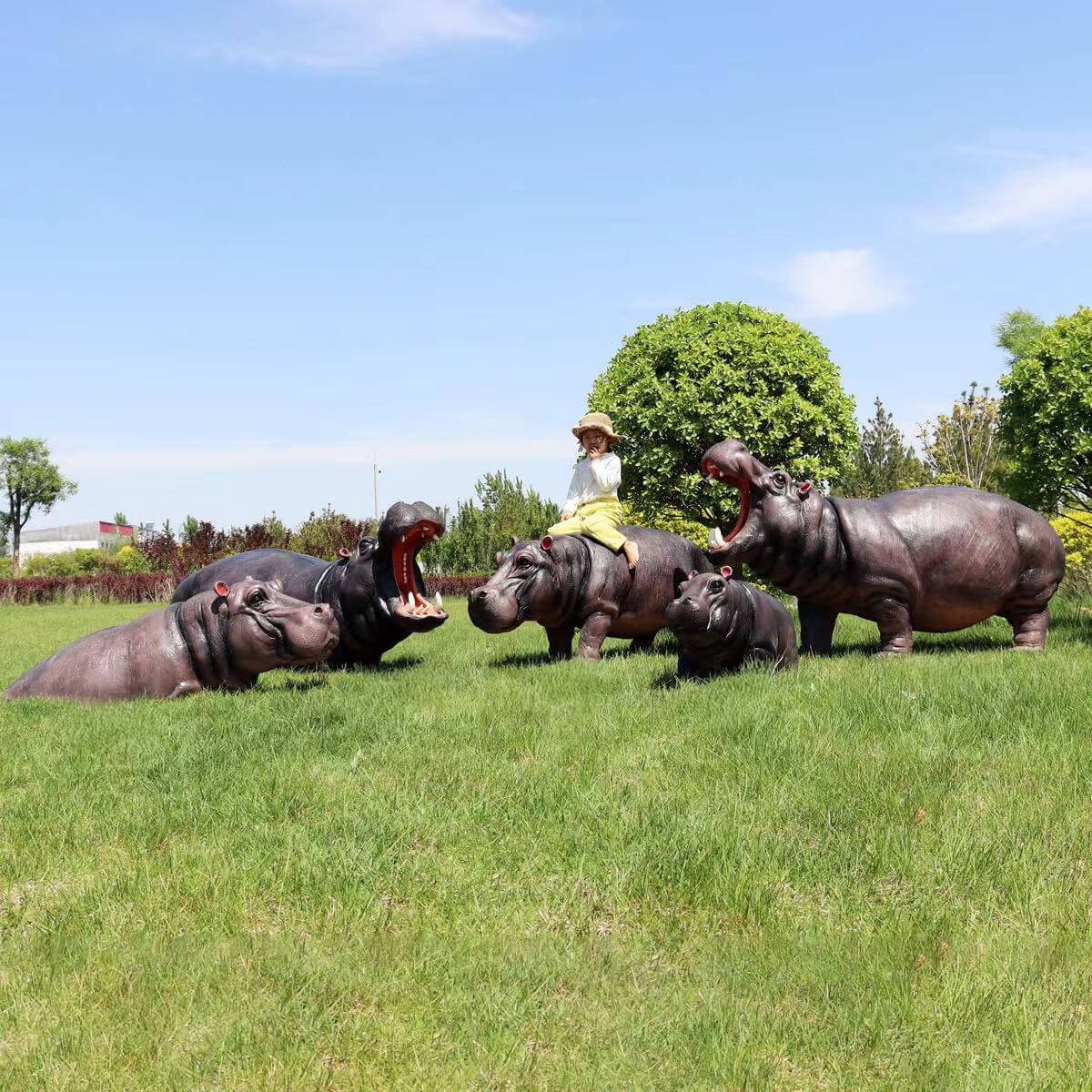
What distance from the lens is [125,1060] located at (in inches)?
126

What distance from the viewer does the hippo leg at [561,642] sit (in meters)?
10.6

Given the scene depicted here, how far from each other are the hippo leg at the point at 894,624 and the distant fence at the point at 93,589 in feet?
86.5

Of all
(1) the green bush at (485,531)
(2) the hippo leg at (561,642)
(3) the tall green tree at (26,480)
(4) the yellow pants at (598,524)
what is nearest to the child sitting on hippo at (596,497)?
(4) the yellow pants at (598,524)

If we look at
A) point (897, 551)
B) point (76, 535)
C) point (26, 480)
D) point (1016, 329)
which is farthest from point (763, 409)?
point (76, 535)

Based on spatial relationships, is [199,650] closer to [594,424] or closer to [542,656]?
[542,656]

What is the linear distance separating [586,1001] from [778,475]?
20.5ft

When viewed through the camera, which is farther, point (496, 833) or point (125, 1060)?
point (496, 833)

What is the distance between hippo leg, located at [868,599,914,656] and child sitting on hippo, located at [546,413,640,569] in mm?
2480

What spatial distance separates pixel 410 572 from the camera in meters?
9.95

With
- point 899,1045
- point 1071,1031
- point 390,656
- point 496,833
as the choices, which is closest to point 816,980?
point 899,1045

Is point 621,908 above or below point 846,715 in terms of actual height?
below

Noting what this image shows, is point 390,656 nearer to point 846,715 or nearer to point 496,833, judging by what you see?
point 846,715

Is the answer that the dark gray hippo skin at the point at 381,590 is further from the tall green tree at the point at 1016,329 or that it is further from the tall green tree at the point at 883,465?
the tall green tree at the point at 1016,329

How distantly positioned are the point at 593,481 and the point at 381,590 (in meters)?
2.82
